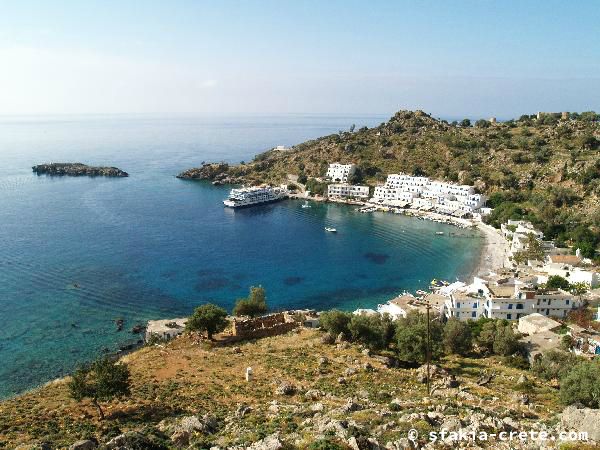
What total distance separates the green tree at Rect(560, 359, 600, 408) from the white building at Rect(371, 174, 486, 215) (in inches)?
3236

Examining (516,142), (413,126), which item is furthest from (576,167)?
(413,126)

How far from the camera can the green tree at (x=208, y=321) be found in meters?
40.4

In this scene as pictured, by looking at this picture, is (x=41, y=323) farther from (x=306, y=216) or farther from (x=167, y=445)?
(x=306, y=216)

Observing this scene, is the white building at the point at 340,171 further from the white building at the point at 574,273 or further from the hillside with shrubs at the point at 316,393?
the hillside with shrubs at the point at 316,393

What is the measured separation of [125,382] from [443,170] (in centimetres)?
11596

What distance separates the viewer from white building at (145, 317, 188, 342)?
46469 mm

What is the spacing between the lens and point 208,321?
40.5 m

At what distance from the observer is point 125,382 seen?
87.6 feet

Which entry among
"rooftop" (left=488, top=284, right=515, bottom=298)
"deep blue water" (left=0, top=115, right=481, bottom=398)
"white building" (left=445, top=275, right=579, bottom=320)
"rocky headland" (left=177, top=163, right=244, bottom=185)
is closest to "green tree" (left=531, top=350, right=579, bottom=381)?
"white building" (left=445, top=275, right=579, bottom=320)

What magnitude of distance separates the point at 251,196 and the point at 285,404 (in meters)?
102

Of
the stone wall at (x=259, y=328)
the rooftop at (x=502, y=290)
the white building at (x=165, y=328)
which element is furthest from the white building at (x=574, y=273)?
the white building at (x=165, y=328)

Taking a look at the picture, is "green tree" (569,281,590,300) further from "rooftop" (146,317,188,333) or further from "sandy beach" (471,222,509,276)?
"rooftop" (146,317,188,333)

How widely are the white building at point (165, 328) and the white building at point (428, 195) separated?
77.0 meters

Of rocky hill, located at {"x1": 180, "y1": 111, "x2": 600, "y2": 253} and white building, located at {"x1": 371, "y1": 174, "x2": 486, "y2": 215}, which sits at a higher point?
rocky hill, located at {"x1": 180, "y1": 111, "x2": 600, "y2": 253}
